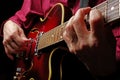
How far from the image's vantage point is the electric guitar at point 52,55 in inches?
40.9

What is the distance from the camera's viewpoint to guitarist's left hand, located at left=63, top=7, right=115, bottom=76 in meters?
0.81

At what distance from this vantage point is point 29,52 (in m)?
1.21

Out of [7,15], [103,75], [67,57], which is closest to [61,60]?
[67,57]

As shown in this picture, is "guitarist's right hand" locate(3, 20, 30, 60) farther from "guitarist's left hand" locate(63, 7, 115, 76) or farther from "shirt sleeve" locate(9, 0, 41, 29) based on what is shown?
"guitarist's left hand" locate(63, 7, 115, 76)

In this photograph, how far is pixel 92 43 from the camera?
83cm

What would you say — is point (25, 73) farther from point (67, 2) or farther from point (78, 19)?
point (78, 19)

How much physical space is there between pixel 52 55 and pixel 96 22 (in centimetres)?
32

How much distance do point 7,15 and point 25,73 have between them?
0.73 metres

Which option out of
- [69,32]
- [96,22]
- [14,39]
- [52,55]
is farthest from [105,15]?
[14,39]

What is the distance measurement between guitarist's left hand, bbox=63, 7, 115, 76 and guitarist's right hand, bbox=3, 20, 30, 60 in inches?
15.7

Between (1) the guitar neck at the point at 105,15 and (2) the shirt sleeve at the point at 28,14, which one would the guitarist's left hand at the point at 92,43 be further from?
(2) the shirt sleeve at the point at 28,14

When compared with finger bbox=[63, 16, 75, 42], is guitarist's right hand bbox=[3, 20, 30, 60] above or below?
below

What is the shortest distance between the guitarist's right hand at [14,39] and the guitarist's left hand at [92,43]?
0.40m

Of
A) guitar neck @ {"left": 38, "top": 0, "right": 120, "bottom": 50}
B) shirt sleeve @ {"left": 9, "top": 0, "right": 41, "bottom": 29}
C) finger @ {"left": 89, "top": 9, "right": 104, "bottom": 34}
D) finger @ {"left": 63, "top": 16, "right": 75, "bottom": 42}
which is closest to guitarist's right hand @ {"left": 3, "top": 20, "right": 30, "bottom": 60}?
shirt sleeve @ {"left": 9, "top": 0, "right": 41, "bottom": 29}
